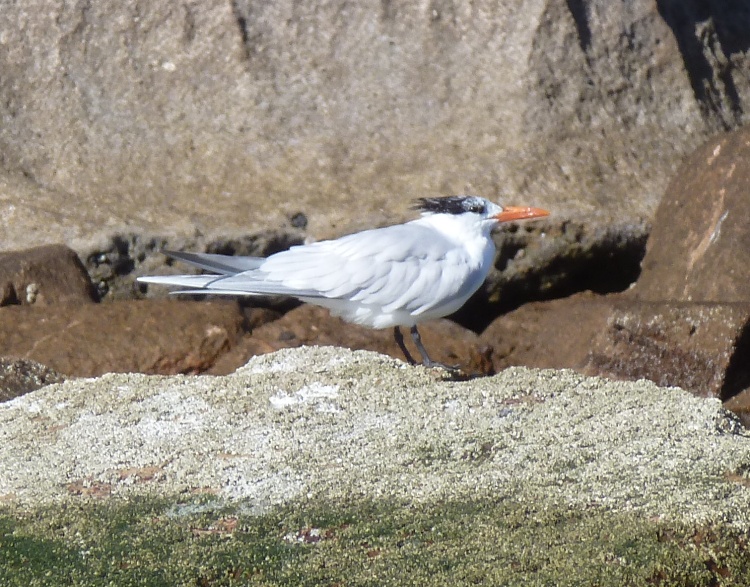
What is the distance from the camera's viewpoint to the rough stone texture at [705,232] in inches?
217

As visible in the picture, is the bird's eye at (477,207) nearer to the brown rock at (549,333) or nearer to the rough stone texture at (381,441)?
the brown rock at (549,333)

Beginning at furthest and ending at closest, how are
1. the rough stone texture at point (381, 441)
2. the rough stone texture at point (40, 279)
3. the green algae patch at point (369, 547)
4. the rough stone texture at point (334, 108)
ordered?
the rough stone texture at point (334, 108) → the rough stone texture at point (40, 279) → the rough stone texture at point (381, 441) → the green algae patch at point (369, 547)

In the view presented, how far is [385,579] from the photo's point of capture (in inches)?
107

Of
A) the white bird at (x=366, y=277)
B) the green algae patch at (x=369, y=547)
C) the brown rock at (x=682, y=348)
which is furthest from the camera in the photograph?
the white bird at (x=366, y=277)

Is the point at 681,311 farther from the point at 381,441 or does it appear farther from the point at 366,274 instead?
the point at 381,441

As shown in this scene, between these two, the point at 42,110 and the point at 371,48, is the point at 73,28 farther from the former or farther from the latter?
the point at 371,48

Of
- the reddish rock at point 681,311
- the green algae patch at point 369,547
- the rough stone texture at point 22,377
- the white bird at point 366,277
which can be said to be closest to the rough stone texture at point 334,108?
the reddish rock at point 681,311

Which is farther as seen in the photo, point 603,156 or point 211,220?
point 603,156

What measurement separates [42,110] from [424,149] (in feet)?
7.53

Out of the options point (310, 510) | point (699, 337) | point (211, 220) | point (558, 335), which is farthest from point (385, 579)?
point (211, 220)

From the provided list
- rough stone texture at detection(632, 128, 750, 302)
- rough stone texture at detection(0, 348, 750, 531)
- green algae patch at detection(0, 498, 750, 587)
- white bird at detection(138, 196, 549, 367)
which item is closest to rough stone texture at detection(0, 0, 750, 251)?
rough stone texture at detection(632, 128, 750, 302)

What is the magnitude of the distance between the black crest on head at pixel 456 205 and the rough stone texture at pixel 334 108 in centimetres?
63

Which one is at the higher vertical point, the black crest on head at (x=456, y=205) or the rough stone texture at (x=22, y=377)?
the black crest on head at (x=456, y=205)

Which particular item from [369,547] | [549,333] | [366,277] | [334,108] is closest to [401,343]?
[366,277]
